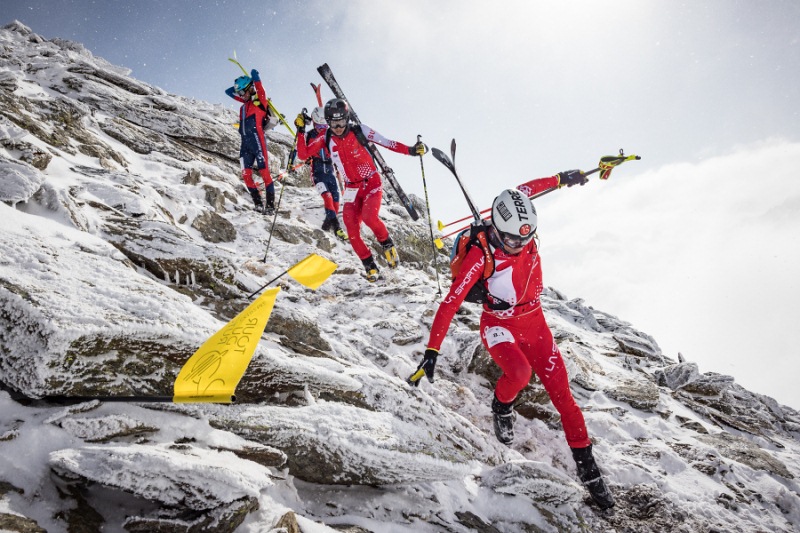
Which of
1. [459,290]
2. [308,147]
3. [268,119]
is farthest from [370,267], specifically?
[268,119]

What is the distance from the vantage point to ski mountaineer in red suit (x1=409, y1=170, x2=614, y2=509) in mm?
4668

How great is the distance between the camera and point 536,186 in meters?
7.04

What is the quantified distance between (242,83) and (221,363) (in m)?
11.1

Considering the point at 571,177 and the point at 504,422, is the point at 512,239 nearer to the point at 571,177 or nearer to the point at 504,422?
the point at 504,422

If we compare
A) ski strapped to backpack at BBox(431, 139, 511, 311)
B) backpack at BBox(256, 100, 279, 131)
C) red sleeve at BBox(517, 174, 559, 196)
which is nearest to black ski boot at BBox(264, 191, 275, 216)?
backpack at BBox(256, 100, 279, 131)

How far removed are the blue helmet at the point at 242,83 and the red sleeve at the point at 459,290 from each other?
982 centimetres

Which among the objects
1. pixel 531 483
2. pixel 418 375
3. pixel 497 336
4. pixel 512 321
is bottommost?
pixel 531 483

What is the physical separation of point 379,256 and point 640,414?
912 centimetres

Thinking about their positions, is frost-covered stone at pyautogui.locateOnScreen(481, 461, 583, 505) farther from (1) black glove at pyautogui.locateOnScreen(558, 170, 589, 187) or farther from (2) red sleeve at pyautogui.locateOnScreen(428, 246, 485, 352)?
(1) black glove at pyautogui.locateOnScreen(558, 170, 589, 187)

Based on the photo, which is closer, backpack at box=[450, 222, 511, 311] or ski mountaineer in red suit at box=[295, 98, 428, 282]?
backpack at box=[450, 222, 511, 311]

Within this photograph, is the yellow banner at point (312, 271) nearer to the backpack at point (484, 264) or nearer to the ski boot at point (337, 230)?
the backpack at point (484, 264)

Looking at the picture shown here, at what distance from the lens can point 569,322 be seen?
44.1 feet

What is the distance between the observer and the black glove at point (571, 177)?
754 cm

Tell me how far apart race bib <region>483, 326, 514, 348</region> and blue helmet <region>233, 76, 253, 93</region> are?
10624 mm
